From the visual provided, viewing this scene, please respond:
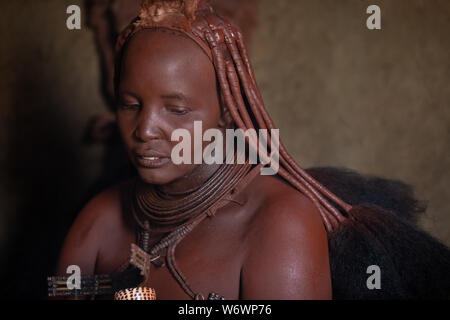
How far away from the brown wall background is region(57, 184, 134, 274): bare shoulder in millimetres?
654

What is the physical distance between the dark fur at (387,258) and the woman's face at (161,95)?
45 cm

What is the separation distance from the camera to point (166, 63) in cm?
126

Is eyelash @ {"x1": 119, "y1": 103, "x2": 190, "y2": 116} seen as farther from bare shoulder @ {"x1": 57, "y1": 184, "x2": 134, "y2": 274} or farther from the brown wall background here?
the brown wall background

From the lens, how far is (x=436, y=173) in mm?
2074

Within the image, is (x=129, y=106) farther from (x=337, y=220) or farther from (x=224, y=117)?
(x=337, y=220)

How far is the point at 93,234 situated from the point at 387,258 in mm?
782

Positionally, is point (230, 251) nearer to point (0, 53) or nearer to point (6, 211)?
point (6, 211)

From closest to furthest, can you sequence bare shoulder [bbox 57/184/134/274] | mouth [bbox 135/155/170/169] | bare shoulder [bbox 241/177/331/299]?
bare shoulder [bbox 241/177/331/299], mouth [bbox 135/155/170/169], bare shoulder [bbox 57/184/134/274]

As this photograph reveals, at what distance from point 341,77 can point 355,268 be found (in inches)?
46.5

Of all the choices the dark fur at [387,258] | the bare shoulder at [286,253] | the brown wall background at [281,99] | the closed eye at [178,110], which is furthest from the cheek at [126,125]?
the brown wall background at [281,99]

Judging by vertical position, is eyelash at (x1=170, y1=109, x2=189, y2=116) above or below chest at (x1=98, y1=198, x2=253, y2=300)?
above

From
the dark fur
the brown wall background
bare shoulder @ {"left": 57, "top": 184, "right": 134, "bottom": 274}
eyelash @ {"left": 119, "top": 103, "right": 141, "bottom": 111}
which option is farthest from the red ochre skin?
the brown wall background

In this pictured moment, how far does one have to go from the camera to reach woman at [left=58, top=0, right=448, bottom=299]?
1.25 meters

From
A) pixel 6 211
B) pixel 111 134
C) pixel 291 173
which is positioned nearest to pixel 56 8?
pixel 111 134
